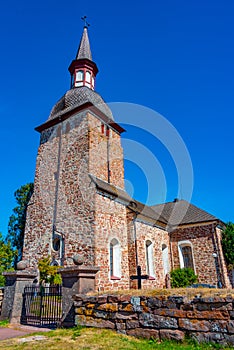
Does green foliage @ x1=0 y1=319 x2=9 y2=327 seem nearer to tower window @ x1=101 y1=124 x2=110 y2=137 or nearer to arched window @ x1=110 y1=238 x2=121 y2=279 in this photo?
arched window @ x1=110 y1=238 x2=121 y2=279

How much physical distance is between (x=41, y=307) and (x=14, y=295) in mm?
1310

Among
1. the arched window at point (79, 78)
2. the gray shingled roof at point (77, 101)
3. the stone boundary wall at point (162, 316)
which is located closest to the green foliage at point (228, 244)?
the gray shingled roof at point (77, 101)

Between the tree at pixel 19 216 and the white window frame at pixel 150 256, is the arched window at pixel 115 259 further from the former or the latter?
the tree at pixel 19 216

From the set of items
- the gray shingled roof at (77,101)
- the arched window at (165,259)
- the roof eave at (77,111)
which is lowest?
the arched window at (165,259)

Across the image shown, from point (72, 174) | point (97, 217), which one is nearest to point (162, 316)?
point (97, 217)

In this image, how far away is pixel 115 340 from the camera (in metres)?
5.56

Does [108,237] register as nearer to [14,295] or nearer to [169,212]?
[14,295]

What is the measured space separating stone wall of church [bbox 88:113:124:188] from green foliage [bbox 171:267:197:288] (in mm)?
7714

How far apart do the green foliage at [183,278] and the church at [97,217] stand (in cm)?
66

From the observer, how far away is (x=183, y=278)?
18.7m

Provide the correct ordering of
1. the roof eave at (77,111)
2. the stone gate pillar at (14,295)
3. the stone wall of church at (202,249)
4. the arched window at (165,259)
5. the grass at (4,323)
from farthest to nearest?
the arched window at (165,259)
the stone wall of church at (202,249)
the roof eave at (77,111)
the stone gate pillar at (14,295)
the grass at (4,323)

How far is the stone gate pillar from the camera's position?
8945mm

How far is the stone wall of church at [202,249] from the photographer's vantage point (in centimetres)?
1891

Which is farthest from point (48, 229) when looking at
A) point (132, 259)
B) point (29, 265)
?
point (132, 259)
